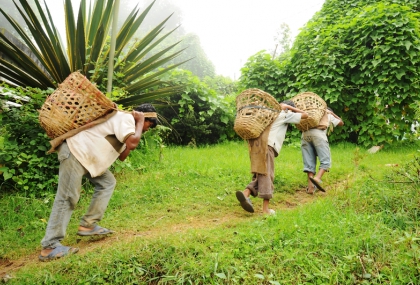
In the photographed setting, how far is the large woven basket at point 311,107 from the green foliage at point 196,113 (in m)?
3.11

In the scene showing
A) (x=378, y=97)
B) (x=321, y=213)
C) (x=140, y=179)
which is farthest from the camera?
(x=378, y=97)

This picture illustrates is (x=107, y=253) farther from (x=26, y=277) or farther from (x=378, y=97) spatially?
(x=378, y=97)

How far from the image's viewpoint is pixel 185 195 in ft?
14.4

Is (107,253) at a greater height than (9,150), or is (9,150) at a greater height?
(9,150)

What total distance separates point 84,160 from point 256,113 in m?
1.88

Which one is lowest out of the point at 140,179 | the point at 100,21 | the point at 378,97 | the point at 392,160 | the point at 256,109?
the point at 392,160

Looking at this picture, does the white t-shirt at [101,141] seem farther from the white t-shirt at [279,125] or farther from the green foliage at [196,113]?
the green foliage at [196,113]

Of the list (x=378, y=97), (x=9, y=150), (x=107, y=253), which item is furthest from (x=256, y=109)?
(x=378, y=97)

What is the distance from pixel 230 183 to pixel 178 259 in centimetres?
242

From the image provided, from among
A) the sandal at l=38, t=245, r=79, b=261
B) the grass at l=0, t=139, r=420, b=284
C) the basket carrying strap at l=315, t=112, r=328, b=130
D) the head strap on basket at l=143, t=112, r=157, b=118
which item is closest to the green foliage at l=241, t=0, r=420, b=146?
the basket carrying strap at l=315, t=112, r=328, b=130

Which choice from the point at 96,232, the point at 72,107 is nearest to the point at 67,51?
the point at 72,107

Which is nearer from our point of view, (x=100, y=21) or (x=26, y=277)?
(x=26, y=277)

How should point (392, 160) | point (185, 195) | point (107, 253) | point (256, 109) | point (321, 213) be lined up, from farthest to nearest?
point (392, 160) < point (185, 195) < point (256, 109) < point (321, 213) < point (107, 253)

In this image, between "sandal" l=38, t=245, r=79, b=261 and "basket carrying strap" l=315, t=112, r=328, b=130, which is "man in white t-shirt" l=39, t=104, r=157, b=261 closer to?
"sandal" l=38, t=245, r=79, b=261
